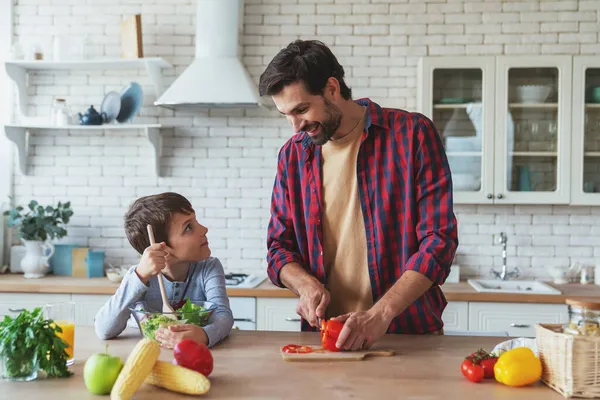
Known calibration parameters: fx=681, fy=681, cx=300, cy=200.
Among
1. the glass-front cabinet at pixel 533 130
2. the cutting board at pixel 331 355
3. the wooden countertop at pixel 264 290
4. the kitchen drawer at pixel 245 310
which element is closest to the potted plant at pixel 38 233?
the wooden countertop at pixel 264 290

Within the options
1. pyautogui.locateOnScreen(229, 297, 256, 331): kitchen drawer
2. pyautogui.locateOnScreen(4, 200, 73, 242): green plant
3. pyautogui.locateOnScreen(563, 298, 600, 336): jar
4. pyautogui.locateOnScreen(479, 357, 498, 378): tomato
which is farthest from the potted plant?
pyautogui.locateOnScreen(563, 298, 600, 336): jar

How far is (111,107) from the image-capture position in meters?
4.53

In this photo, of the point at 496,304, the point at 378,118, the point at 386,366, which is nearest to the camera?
the point at 386,366

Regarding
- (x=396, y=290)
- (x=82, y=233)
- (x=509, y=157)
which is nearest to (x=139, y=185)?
(x=82, y=233)

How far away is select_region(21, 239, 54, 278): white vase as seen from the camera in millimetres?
4367

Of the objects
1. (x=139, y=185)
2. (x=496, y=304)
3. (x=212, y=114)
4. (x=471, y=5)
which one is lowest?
(x=496, y=304)

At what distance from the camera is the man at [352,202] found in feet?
7.14

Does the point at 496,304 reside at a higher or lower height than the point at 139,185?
lower

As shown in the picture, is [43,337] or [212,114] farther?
[212,114]

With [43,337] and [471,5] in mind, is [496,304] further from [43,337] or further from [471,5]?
[43,337]

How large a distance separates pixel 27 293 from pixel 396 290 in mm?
2754

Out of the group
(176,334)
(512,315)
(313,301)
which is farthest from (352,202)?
(512,315)

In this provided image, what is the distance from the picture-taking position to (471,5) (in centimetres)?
448

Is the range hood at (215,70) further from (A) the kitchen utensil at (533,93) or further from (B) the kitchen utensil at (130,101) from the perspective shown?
(A) the kitchen utensil at (533,93)
